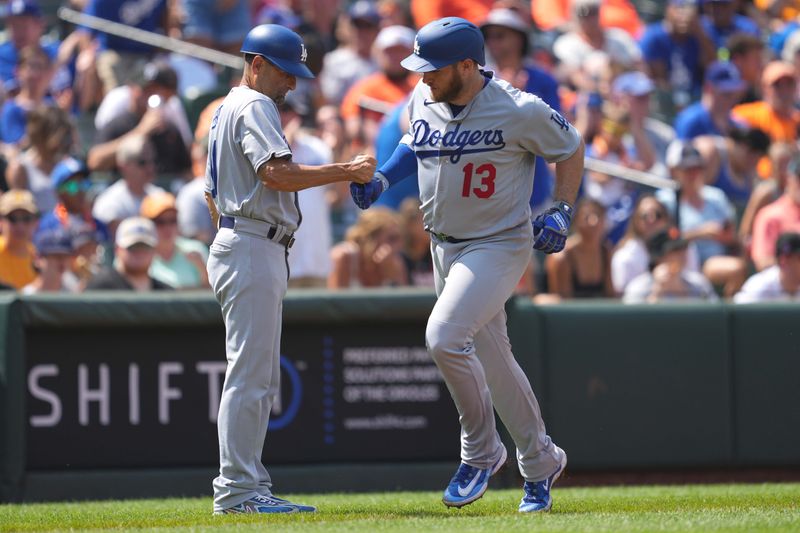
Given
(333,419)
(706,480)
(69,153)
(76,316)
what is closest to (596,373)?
(706,480)

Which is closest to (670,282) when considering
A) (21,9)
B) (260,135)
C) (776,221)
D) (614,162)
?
(776,221)

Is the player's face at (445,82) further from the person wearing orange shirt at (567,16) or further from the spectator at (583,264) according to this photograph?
the person wearing orange shirt at (567,16)

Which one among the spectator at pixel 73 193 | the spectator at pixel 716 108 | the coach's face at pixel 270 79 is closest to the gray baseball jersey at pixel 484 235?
the coach's face at pixel 270 79

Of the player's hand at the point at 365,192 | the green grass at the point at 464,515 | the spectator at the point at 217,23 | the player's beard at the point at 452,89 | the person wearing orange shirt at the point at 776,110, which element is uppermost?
the spectator at the point at 217,23

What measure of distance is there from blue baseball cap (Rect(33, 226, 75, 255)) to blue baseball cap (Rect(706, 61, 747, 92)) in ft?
21.1

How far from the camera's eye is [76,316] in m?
9.07

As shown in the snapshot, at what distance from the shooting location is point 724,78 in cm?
1336

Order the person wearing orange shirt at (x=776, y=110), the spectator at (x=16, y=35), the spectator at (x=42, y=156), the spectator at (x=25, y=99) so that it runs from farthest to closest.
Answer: the person wearing orange shirt at (x=776, y=110) → the spectator at (x=16, y=35) → the spectator at (x=25, y=99) → the spectator at (x=42, y=156)

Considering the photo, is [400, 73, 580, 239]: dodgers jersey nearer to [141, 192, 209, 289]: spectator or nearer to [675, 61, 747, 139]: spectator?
[141, 192, 209, 289]: spectator

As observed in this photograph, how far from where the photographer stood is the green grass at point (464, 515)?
569 cm

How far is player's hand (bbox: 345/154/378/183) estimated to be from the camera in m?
6.21

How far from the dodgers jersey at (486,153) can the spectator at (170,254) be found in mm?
4007

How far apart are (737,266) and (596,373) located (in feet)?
6.55

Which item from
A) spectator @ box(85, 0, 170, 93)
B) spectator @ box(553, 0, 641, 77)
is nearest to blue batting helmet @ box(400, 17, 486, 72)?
spectator @ box(85, 0, 170, 93)
